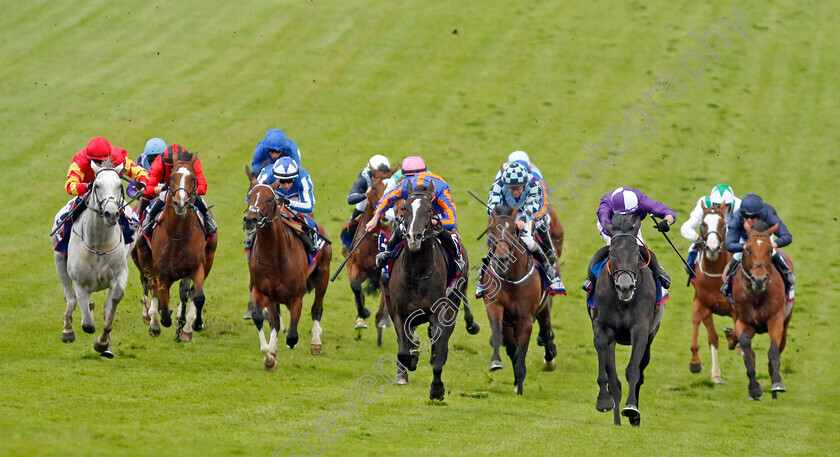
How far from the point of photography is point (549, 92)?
3438 cm

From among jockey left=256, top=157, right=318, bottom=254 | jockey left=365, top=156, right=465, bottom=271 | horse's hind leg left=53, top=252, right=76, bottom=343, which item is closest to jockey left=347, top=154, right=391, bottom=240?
jockey left=256, top=157, right=318, bottom=254

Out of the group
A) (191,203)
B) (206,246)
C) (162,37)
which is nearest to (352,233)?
(206,246)

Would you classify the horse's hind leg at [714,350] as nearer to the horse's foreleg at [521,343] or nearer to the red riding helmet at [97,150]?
the horse's foreleg at [521,343]

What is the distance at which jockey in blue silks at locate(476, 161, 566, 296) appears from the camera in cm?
1375

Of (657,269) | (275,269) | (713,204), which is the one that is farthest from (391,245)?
(713,204)

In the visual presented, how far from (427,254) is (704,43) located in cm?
2881

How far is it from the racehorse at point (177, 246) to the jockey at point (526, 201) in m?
4.13

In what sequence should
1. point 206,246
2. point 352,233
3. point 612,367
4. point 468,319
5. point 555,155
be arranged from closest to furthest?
point 612,367 → point 468,319 → point 206,246 → point 352,233 → point 555,155

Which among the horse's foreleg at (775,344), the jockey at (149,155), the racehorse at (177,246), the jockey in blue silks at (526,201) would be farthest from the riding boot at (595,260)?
the jockey at (149,155)

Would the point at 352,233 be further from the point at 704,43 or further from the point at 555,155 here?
the point at 704,43

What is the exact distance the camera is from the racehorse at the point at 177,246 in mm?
13984

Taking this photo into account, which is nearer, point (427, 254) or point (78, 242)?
point (427, 254)

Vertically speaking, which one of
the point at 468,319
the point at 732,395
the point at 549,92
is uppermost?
the point at 549,92

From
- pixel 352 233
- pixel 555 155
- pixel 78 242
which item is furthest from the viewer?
pixel 555 155
